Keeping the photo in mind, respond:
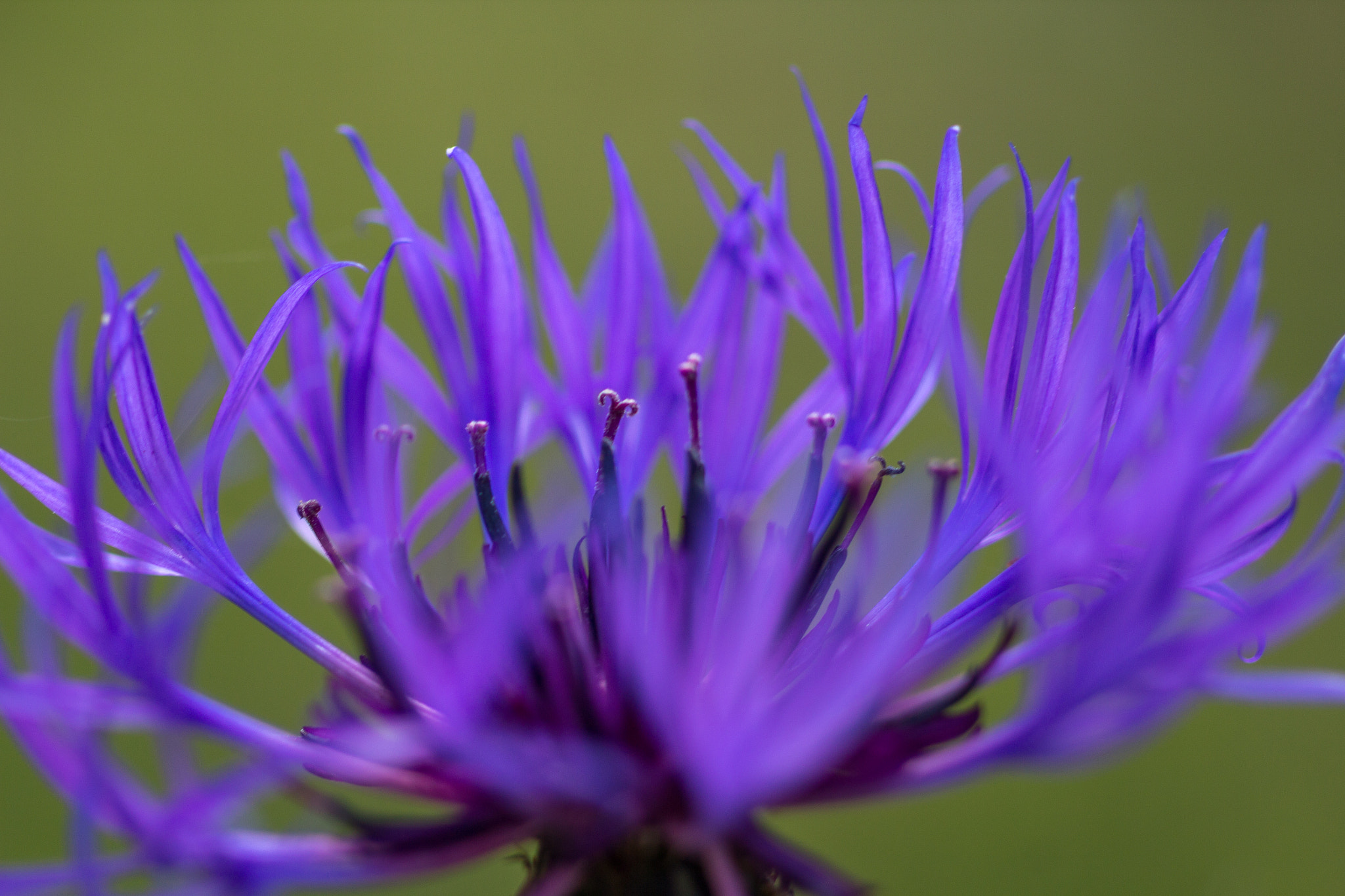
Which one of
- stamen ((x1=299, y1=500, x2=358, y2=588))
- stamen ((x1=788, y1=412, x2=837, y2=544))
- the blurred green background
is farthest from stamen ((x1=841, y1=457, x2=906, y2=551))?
the blurred green background

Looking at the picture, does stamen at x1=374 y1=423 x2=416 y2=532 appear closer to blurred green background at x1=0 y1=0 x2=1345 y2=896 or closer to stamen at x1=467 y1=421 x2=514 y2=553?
stamen at x1=467 y1=421 x2=514 y2=553

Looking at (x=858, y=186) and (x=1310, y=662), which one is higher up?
(x=858, y=186)

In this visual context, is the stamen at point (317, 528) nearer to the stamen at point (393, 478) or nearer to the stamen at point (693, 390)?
the stamen at point (393, 478)

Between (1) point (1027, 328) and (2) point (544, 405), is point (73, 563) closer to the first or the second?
(2) point (544, 405)

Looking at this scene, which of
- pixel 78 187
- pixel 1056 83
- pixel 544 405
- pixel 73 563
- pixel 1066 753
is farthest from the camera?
pixel 1056 83

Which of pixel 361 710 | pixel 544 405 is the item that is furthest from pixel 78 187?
pixel 361 710

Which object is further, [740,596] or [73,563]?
[73,563]

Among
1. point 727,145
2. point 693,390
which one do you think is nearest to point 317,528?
point 693,390
